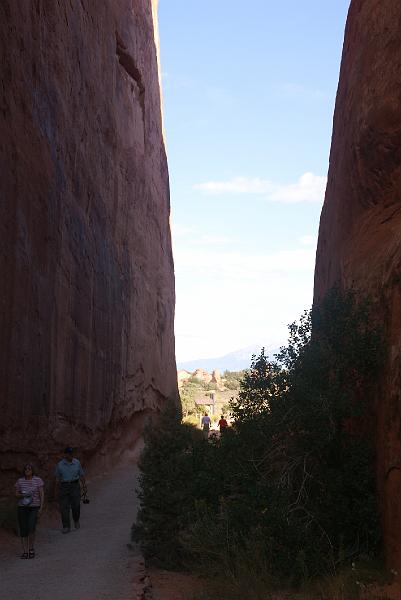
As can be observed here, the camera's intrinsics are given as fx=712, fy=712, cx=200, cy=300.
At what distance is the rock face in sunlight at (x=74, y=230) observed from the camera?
47.2ft

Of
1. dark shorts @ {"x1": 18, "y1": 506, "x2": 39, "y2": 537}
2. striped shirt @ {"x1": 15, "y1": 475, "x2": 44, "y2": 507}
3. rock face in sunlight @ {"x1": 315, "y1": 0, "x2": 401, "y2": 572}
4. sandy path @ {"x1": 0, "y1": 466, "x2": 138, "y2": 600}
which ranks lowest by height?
sandy path @ {"x1": 0, "y1": 466, "x2": 138, "y2": 600}

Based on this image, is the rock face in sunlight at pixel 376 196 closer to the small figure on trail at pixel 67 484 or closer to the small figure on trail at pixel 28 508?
the small figure on trail at pixel 28 508

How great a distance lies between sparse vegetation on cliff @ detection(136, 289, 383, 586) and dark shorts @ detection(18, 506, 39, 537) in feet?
5.57

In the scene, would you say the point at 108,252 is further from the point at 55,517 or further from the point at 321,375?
the point at 321,375

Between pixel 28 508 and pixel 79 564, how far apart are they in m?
1.31

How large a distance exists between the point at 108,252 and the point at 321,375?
46.0 ft

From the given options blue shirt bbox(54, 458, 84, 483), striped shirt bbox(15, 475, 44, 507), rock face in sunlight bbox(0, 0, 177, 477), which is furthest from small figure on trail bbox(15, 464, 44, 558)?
rock face in sunlight bbox(0, 0, 177, 477)

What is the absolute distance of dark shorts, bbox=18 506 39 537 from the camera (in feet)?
37.0

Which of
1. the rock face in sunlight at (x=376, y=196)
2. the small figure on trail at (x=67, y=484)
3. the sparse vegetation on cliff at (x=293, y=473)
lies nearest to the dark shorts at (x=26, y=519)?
the sparse vegetation on cliff at (x=293, y=473)

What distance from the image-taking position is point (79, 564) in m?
10.7

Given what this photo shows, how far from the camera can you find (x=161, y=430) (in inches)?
471

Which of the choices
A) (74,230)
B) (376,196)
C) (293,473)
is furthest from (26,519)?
(74,230)

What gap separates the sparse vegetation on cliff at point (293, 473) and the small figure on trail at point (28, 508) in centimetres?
169

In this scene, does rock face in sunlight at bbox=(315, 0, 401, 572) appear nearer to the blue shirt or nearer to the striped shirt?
the striped shirt
